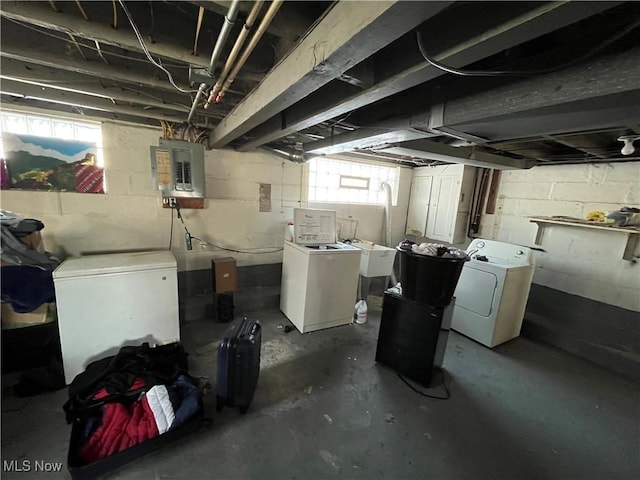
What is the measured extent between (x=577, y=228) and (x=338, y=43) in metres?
3.36

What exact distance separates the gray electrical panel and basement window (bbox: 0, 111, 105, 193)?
1.90ft

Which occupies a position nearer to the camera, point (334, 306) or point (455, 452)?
point (455, 452)

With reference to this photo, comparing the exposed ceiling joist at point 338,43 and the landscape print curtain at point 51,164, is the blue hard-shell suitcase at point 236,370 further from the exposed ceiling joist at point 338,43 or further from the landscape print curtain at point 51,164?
the landscape print curtain at point 51,164

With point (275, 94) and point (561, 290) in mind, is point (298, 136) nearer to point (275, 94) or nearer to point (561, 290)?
point (275, 94)

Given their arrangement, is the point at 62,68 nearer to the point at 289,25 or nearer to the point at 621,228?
the point at 289,25

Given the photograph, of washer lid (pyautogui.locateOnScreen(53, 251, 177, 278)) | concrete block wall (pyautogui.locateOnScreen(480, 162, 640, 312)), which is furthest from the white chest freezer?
concrete block wall (pyautogui.locateOnScreen(480, 162, 640, 312))

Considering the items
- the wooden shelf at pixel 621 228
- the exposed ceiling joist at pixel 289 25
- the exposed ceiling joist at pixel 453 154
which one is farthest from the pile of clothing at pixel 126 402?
the wooden shelf at pixel 621 228

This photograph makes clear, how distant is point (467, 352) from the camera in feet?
8.51

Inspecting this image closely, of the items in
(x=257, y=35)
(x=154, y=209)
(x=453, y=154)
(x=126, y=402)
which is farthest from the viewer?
(x=154, y=209)

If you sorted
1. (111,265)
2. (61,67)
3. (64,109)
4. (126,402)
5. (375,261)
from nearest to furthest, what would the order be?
(61,67)
(126,402)
(111,265)
(64,109)
(375,261)

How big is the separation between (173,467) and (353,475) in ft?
3.18

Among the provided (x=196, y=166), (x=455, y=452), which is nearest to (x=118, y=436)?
(x=455, y=452)

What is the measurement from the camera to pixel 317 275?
2.64 m

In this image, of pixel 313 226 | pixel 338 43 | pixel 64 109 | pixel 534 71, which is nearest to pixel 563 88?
pixel 534 71
